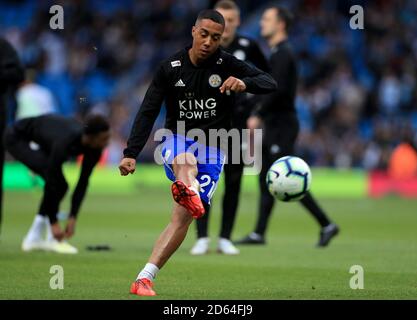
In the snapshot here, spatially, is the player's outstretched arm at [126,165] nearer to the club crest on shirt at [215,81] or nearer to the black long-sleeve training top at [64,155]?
the club crest on shirt at [215,81]

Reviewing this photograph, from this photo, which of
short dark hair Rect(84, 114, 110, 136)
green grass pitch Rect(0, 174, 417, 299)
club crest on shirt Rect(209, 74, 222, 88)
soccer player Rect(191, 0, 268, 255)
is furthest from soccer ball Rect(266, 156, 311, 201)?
short dark hair Rect(84, 114, 110, 136)

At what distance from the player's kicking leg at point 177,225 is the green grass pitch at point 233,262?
0.17 meters

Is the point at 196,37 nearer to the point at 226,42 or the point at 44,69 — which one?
the point at 226,42

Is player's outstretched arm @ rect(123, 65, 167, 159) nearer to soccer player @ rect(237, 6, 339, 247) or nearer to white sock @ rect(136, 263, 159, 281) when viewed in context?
white sock @ rect(136, 263, 159, 281)

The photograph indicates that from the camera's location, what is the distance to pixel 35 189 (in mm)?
24062

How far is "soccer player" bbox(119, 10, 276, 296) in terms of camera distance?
27.1 feet

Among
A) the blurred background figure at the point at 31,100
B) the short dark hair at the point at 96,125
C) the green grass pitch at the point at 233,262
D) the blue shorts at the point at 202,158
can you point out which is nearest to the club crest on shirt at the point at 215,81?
the blue shorts at the point at 202,158

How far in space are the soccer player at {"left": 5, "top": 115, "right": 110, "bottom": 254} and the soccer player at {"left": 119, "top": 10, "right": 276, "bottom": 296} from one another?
9.22ft

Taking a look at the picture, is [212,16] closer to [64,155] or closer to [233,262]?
[233,262]

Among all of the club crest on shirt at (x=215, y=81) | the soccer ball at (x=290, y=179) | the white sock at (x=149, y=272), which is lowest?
the white sock at (x=149, y=272)

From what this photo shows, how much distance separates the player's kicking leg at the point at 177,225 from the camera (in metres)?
8.05

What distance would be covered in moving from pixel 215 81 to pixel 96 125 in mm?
2960

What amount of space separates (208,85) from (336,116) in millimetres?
19244
